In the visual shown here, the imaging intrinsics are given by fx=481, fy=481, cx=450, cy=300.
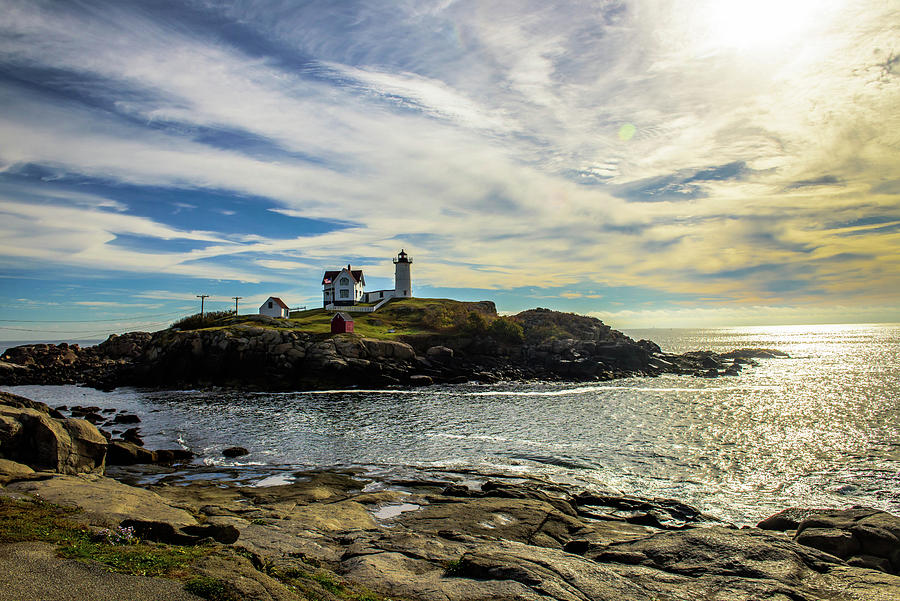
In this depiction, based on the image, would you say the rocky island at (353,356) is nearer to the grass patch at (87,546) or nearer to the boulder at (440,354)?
the boulder at (440,354)

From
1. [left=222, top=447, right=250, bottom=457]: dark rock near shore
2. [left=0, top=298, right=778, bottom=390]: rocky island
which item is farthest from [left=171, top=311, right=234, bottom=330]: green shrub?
[left=222, top=447, right=250, bottom=457]: dark rock near shore

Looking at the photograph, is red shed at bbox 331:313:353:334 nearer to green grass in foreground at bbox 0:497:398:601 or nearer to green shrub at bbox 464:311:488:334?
green shrub at bbox 464:311:488:334

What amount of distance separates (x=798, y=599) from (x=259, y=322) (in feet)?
280

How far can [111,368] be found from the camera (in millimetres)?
79875

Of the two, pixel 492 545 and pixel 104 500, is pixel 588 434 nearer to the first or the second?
pixel 492 545

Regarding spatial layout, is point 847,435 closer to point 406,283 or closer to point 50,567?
point 50,567

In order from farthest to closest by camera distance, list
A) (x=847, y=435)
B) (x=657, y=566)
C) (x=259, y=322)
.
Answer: (x=259, y=322) < (x=847, y=435) < (x=657, y=566)

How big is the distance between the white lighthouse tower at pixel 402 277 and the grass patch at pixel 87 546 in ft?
384

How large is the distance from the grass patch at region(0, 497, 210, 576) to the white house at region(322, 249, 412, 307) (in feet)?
353

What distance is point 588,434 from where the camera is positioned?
127ft

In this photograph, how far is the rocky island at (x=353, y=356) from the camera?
68.9 m

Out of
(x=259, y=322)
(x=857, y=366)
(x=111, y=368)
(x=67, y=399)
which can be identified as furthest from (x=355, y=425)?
(x=857, y=366)

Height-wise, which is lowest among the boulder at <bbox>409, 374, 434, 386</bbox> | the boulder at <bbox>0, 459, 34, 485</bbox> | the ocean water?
the ocean water

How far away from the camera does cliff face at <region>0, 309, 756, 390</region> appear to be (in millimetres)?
68500
